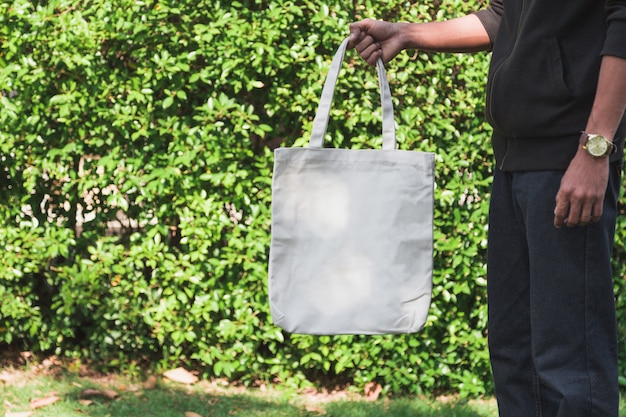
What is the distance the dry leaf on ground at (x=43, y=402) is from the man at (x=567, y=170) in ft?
8.13

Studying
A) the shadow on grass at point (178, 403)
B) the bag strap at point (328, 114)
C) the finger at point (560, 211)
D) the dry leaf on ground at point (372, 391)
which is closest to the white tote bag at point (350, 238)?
the bag strap at point (328, 114)

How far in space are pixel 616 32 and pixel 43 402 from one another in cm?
303

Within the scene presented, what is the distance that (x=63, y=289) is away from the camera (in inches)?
169

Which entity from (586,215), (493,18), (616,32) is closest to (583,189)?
(586,215)

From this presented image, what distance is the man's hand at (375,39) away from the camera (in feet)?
8.65

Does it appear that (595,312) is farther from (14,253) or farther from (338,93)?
(14,253)

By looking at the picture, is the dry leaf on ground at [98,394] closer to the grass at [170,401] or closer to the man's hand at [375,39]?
the grass at [170,401]

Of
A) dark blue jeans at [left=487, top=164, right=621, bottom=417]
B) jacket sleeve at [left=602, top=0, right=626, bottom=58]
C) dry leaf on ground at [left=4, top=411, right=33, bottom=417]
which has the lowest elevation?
dry leaf on ground at [left=4, top=411, right=33, bottom=417]

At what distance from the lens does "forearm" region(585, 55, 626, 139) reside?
1.98 metres

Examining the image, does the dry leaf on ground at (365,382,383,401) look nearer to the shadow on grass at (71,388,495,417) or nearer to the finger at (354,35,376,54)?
the shadow on grass at (71,388,495,417)

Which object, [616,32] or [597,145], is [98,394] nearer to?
[597,145]

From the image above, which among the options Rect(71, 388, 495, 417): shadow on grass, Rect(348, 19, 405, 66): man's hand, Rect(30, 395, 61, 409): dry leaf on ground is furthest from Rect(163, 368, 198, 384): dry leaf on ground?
Rect(348, 19, 405, 66): man's hand

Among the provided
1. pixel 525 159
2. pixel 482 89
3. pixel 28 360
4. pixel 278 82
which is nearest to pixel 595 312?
pixel 525 159

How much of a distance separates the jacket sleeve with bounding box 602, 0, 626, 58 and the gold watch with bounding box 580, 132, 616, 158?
0.61 ft
